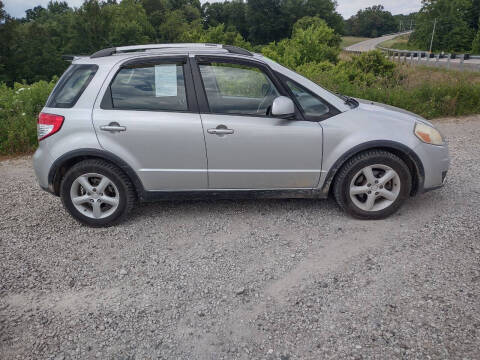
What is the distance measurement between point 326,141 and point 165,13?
285ft

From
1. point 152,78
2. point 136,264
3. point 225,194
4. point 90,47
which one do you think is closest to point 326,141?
point 225,194

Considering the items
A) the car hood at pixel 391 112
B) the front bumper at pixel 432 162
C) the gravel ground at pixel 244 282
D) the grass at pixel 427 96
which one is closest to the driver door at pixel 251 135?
the gravel ground at pixel 244 282

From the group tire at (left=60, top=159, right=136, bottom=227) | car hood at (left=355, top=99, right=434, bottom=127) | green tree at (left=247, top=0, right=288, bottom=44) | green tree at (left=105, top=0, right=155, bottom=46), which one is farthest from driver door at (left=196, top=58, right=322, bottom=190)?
green tree at (left=247, top=0, right=288, bottom=44)

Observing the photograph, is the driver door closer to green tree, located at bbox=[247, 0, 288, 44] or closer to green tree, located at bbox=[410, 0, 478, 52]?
green tree, located at bbox=[410, 0, 478, 52]

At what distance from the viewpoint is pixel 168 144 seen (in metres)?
3.92

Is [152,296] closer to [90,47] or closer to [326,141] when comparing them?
[326,141]

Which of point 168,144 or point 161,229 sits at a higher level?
point 168,144

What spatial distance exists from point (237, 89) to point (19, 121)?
5.05m

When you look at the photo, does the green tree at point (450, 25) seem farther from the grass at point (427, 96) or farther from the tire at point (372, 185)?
the tire at point (372, 185)

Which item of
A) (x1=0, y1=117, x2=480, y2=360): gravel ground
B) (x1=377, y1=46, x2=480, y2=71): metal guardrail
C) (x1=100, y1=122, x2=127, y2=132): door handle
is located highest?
(x1=100, y1=122, x2=127, y2=132): door handle

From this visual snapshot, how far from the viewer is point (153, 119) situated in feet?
12.7

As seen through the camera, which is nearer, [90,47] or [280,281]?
[280,281]

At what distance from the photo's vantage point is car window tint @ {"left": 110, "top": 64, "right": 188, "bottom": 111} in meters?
3.93

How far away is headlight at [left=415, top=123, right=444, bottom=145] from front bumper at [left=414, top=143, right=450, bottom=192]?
2.2 inches
